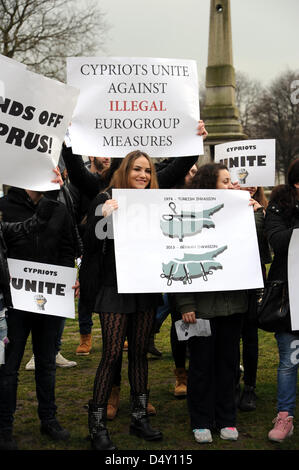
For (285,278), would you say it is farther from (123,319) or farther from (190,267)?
(123,319)

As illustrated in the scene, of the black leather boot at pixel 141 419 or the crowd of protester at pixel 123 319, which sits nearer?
the crowd of protester at pixel 123 319

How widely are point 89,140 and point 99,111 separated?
0.23m

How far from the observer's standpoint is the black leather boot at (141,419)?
400 centimetres

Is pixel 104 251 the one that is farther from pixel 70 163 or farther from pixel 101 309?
pixel 70 163

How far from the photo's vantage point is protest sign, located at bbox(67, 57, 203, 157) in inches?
171

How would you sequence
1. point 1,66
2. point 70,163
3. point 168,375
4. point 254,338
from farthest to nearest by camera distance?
point 168,375, point 254,338, point 70,163, point 1,66

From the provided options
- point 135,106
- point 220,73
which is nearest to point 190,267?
point 135,106

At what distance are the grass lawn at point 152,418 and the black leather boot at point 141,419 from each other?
0.18 feet

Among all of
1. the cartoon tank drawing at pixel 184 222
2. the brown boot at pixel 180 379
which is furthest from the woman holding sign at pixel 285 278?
the brown boot at pixel 180 379

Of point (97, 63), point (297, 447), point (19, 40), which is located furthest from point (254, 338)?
point (19, 40)

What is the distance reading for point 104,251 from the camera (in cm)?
389

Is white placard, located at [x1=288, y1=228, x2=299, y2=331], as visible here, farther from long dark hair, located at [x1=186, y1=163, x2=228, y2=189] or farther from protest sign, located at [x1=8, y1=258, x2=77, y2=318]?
protest sign, located at [x1=8, y1=258, x2=77, y2=318]

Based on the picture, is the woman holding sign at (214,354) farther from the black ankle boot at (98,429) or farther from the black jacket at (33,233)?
the black jacket at (33,233)

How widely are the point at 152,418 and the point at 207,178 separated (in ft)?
6.07
